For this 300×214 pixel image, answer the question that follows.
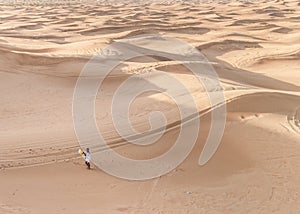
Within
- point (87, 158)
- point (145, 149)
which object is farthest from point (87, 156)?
point (145, 149)

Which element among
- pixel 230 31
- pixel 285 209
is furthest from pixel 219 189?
pixel 230 31

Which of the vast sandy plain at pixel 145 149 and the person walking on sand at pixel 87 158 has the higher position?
the person walking on sand at pixel 87 158

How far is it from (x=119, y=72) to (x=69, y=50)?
6.02 m

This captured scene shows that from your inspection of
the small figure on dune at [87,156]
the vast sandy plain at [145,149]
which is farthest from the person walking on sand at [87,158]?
the vast sandy plain at [145,149]

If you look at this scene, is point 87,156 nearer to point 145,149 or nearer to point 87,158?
point 87,158

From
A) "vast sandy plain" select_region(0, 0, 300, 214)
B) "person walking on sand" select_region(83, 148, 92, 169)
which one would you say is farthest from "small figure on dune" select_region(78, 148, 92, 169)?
"vast sandy plain" select_region(0, 0, 300, 214)

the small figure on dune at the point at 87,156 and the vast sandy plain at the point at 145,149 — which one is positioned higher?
the small figure on dune at the point at 87,156

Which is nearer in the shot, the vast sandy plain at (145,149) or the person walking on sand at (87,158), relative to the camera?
the vast sandy plain at (145,149)

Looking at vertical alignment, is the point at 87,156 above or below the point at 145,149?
above

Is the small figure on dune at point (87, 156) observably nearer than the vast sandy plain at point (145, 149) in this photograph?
No

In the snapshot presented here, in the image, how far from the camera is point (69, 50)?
1995cm

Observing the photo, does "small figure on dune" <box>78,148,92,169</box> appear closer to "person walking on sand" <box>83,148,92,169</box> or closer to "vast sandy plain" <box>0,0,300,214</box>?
"person walking on sand" <box>83,148,92,169</box>

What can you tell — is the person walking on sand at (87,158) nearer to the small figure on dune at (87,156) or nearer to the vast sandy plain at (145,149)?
the small figure on dune at (87,156)

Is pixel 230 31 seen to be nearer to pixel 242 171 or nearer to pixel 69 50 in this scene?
pixel 69 50
